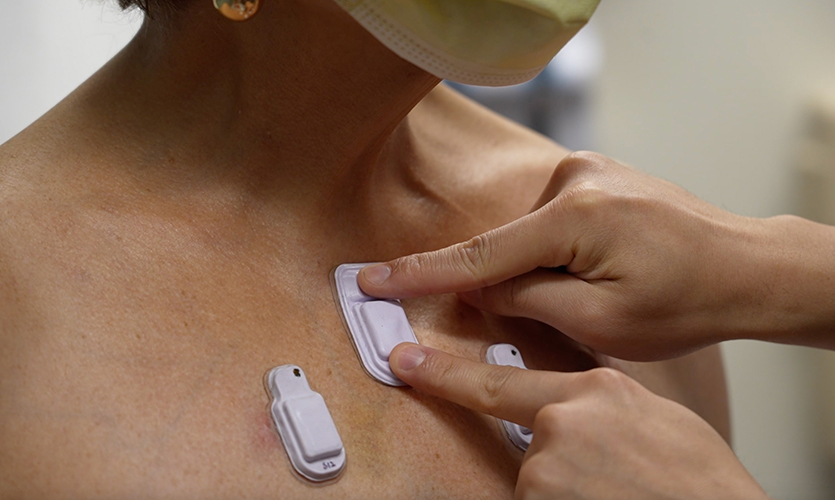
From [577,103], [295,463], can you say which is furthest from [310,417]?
[577,103]

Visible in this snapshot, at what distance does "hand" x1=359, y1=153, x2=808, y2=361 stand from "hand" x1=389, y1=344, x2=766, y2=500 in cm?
11

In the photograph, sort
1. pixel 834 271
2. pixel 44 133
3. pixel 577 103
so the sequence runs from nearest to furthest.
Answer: pixel 44 133, pixel 834 271, pixel 577 103

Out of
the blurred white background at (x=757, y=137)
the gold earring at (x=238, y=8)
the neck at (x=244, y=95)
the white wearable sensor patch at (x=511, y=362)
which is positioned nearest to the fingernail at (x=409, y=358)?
the white wearable sensor patch at (x=511, y=362)

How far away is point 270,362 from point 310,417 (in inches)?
2.6

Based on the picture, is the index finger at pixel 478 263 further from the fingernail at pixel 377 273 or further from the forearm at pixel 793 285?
the forearm at pixel 793 285

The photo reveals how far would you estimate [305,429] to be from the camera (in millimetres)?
546

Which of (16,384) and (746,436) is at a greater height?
(16,384)

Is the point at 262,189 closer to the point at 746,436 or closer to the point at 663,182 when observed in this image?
the point at 663,182

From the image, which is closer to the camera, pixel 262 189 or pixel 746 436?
pixel 262 189

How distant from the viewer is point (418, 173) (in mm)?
853

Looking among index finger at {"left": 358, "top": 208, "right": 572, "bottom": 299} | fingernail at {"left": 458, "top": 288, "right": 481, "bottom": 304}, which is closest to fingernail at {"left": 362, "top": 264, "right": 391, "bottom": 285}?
index finger at {"left": 358, "top": 208, "right": 572, "bottom": 299}

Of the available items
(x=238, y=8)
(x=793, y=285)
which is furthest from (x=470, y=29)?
(x=793, y=285)

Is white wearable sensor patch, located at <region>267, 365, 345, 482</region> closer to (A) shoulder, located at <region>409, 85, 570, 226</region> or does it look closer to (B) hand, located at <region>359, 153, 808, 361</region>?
(B) hand, located at <region>359, 153, 808, 361</region>

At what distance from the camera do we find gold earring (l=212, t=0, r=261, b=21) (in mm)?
575
